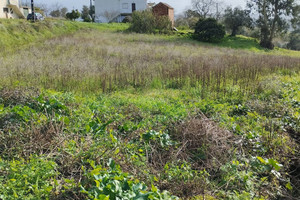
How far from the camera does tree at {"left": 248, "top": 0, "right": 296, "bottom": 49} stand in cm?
3099

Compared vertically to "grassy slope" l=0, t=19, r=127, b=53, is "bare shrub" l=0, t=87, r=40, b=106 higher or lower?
lower

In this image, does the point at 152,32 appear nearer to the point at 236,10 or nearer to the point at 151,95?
the point at 236,10

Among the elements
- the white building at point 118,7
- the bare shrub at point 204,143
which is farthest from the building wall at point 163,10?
the bare shrub at point 204,143

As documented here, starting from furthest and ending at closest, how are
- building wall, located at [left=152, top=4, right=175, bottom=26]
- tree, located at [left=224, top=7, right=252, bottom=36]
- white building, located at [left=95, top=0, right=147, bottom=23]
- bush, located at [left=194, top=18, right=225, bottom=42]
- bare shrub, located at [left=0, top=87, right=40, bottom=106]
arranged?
white building, located at [left=95, top=0, right=147, bottom=23] < building wall, located at [left=152, top=4, right=175, bottom=26] < tree, located at [left=224, top=7, right=252, bottom=36] < bush, located at [left=194, top=18, right=225, bottom=42] < bare shrub, located at [left=0, top=87, right=40, bottom=106]

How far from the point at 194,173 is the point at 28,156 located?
101 inches

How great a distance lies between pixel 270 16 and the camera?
31953mm

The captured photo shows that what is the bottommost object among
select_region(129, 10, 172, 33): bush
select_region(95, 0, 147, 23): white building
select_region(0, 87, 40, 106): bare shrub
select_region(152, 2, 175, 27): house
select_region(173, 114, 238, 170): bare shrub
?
select_region(173, 114, 238, 170): bare shrub

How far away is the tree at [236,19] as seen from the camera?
33812mm

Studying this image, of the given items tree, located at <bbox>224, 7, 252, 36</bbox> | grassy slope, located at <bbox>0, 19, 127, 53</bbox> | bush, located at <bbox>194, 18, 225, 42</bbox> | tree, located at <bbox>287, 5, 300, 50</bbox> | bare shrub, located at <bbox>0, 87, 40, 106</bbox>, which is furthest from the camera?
tree, located at <bbox>224, 7, 252, 36</bbox>

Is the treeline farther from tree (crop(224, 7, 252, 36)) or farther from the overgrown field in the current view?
the overgrown field

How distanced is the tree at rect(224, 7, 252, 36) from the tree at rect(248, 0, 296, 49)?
4.66 ft

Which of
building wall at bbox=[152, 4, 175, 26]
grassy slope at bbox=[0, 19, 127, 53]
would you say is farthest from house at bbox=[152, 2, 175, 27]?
grassy slope at bbox=[0, 19, 127, 53]

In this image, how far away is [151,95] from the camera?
310 inches

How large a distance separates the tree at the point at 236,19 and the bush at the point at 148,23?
29.3 ft
